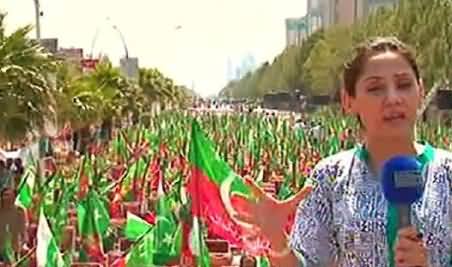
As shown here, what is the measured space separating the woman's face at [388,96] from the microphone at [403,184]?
0.15m

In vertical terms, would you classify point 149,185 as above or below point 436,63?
below

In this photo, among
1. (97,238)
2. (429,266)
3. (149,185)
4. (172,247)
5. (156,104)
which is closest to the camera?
(429,266)

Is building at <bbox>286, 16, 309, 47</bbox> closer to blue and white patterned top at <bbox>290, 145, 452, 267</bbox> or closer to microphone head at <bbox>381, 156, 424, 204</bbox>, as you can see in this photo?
blue and white patterned top at <bbox>290, 145, 452, 267</bbox>

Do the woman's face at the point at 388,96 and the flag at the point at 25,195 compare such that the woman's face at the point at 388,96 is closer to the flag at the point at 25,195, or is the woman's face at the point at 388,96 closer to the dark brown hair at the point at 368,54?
the dark brown hair at the point at 368,54

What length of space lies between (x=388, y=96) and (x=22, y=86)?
12693mm

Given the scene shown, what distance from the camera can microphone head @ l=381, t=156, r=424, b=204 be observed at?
8.15 ft

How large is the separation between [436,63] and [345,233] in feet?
111

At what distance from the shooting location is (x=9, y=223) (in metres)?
12.5

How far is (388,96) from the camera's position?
2.73 meters

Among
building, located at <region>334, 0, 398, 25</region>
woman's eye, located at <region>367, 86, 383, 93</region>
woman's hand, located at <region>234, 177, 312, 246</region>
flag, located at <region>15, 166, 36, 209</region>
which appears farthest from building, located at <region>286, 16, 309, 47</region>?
woman's eye, located at <region>367, 86, 383, 93</region>

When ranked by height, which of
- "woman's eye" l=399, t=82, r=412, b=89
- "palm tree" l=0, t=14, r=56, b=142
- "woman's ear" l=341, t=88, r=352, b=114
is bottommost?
"woman's ear" l=341, t=88, r=352, b=114

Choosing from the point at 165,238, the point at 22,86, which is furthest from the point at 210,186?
the point at 22,86

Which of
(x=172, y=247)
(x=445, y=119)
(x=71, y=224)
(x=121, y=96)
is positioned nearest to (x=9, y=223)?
(x=71, y=224)

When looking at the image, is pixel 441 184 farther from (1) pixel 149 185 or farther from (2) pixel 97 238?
(1) pixel 149 185
